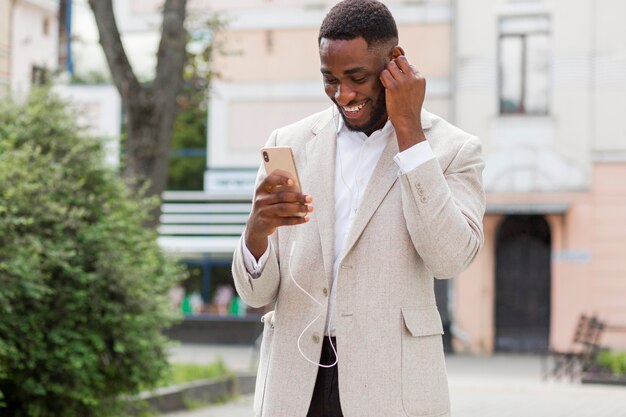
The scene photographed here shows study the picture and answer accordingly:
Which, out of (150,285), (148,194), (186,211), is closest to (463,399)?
(148,194)

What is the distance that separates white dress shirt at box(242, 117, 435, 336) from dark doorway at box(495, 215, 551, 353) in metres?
21.6

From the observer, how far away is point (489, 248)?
2428cm

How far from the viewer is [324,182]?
3.13m

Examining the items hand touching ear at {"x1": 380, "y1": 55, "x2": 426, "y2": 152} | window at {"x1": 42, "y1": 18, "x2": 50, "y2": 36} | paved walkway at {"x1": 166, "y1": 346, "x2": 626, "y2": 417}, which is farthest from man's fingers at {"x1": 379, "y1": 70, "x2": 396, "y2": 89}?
window at {"x1": 42, "y1": 18, "x2": 50, "y2": 36}

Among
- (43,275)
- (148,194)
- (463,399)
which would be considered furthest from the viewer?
(463,399)

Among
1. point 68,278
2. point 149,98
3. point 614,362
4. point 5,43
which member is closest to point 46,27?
point 5,43

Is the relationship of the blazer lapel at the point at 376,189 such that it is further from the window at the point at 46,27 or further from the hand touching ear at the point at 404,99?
the window at the point at 46,27

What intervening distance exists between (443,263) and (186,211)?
24.2 meters

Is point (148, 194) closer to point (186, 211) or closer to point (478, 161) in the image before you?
point (478, 161)

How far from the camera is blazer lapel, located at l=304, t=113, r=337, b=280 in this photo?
303cm

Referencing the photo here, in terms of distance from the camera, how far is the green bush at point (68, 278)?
6.99m

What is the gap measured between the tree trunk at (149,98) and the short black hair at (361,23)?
804cm

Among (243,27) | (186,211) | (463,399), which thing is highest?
(243,27)

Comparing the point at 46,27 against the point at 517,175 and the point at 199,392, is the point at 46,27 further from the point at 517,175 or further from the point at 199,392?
the point at 199,392
